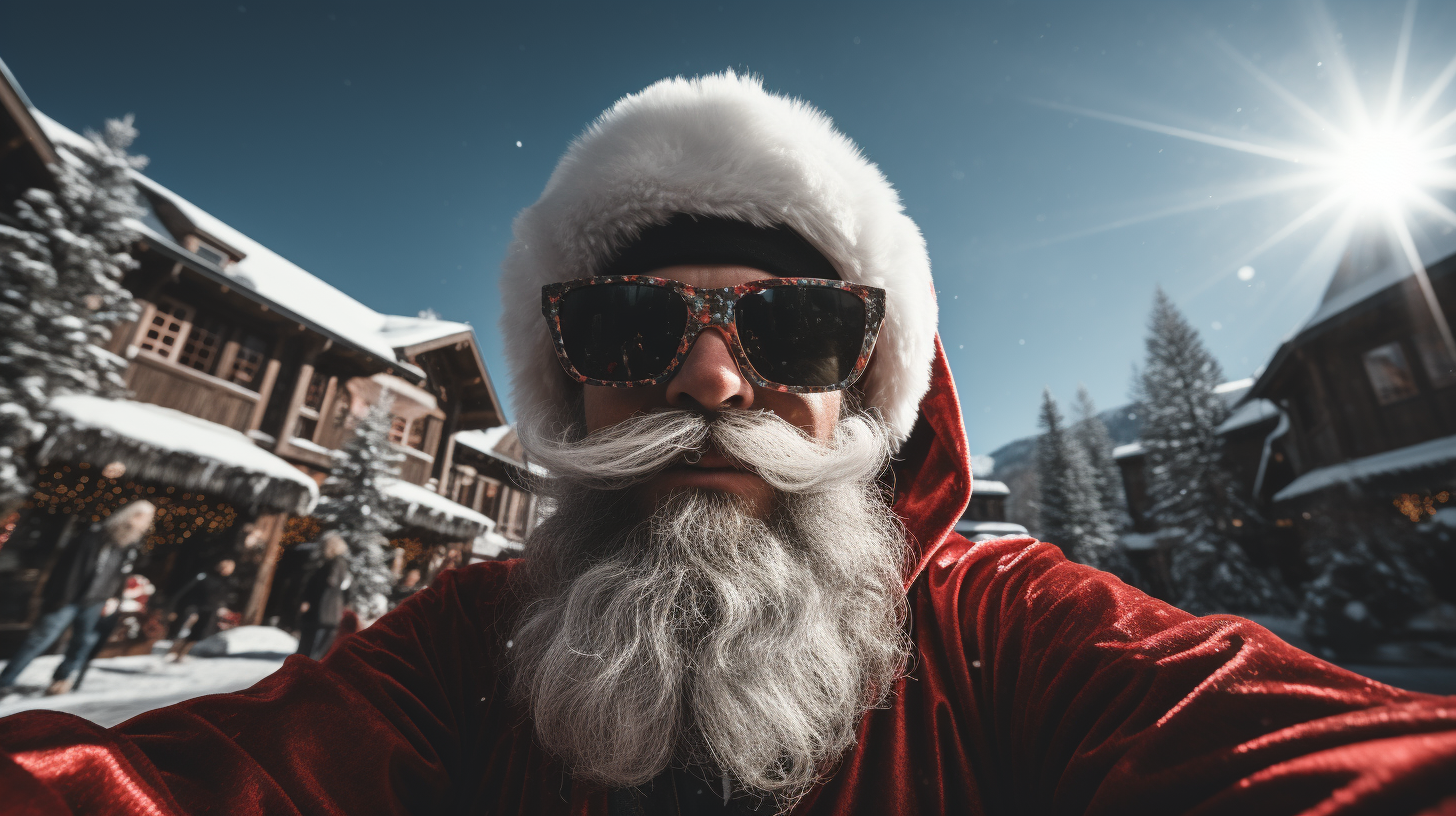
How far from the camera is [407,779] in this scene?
1.06 metres

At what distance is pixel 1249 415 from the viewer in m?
19.7

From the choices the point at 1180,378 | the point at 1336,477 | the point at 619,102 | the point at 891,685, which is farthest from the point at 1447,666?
the point at 619,102

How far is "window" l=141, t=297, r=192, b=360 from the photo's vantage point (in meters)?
9.75

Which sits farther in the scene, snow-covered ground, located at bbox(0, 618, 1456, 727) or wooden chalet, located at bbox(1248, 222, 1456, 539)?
wooden chalet, located at bbox(1248, 222, 1456, 539)

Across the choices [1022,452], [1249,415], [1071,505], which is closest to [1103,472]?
[1071,505]

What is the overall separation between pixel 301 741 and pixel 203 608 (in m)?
10.9

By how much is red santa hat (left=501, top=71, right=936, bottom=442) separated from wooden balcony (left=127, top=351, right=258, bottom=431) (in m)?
12.1

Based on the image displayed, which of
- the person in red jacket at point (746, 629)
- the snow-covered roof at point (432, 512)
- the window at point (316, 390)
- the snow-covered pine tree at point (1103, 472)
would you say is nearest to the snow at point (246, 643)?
the snow-covered roof at point (432, 512)

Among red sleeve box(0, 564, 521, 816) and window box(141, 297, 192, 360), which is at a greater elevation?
window box(141, 297, 192, 360)

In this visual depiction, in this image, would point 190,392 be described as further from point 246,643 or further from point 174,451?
point 246,643

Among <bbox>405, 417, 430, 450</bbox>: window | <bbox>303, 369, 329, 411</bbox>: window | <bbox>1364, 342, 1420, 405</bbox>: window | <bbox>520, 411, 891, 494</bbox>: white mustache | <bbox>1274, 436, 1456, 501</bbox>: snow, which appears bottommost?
<bbox>520, 411, 891, 494</bbox>: white mustache

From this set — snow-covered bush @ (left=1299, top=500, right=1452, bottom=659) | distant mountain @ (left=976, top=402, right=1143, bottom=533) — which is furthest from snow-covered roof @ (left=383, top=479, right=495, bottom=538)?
distant mountain @ (left=976, top=402, right=1143, bottom=533)

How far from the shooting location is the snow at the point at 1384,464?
984 cm

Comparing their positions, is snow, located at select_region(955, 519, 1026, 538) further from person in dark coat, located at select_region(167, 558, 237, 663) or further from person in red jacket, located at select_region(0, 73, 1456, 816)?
person in dark coat, located at select_region(167, 558, 237, 663)
